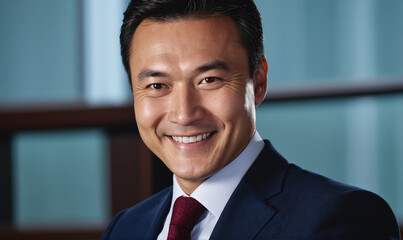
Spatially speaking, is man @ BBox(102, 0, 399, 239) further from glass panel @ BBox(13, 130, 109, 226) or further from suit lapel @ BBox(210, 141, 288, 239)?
glass panel @ BBox(13, 130, 109, 226)

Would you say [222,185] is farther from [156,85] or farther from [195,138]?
[156,85]

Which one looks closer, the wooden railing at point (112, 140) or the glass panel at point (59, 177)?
the wooden railing at point (112, 140)

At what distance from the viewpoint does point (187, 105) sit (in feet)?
3.78

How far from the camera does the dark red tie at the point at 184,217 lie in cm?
123

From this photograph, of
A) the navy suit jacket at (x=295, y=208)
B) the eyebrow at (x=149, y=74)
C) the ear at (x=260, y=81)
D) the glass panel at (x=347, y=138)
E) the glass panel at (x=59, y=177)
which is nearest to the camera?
the navy suit jacket at (x=295, y=208)

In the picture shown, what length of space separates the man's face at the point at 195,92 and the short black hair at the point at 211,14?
16 millimetres

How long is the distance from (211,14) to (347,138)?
4.56 feet

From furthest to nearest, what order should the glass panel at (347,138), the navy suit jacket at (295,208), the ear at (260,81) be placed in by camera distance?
the glass panel at (347,138) → the ear at (260,81) → the navy suit jacket at (295,208)

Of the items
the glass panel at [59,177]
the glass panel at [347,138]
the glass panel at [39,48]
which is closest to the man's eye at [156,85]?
the glass panel at [347,138]

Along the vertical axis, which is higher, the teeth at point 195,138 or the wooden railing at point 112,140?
the teeth at point 195,138

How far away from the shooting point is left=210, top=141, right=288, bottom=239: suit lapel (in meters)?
1.17

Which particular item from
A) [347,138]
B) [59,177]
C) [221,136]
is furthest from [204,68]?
[59,177]

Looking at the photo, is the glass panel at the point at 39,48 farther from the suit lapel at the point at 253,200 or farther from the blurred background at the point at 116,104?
the suit lapel at the point at 253,200

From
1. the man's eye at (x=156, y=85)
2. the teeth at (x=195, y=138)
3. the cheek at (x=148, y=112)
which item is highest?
the man's eye at (x=156, y=85)
